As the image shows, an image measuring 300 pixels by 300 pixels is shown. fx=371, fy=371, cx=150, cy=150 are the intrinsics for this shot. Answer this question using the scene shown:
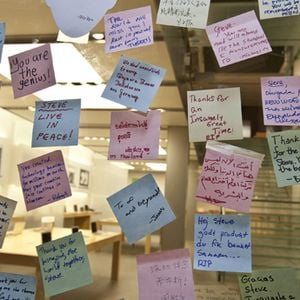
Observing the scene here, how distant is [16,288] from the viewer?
0.93 meters

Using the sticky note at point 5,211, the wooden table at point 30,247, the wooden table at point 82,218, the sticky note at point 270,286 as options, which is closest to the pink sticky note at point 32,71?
the sticky note at point 5,211

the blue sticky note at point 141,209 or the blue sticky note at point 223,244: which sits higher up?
the blue sticky note at point 141,209

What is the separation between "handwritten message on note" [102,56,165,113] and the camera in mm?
903

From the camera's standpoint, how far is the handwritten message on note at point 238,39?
2.96 ft

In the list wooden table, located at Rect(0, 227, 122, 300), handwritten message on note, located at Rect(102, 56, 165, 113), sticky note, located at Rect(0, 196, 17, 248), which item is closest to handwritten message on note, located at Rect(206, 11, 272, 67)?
handwritten message on note, located at Rect(102, 56, 165, 113)

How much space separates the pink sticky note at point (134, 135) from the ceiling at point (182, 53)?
3.4 inches

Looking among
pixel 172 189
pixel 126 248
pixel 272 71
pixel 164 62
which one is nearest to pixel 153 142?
pixel 272 71

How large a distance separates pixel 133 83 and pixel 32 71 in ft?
0.88

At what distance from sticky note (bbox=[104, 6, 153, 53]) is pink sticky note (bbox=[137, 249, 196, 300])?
52 cm

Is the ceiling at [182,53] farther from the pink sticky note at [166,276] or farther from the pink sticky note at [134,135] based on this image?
the pink sticky note at [166,276]

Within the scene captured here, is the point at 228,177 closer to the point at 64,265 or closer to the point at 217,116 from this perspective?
the point at 217,116

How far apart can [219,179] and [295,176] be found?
171 mm

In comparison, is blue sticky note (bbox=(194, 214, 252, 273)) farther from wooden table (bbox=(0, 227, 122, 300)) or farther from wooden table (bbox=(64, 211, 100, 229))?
wooden table (bbox=(64, 211, 100, 229))

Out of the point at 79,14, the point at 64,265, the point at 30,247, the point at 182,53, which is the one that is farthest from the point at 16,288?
the point at 30,247
